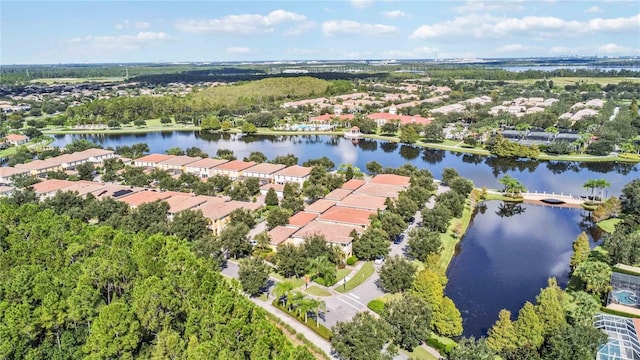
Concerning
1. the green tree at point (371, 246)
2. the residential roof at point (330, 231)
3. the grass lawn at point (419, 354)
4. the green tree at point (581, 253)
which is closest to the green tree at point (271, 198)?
the residential roof at point (330, 231)

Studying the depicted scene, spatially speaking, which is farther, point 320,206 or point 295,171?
point 295,171

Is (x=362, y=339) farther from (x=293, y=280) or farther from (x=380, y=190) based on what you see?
(x=380, y=190)

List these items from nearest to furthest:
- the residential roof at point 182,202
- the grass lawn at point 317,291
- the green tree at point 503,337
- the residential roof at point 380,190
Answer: the green tree at point 503,337, the grass lawn at point 317,291, the residential roof at point 182,202, the residential roof at point 380,190

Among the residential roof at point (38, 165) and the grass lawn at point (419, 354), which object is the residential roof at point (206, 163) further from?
the grass lawn at point (419, 354)

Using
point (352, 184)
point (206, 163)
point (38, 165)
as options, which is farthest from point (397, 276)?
point (38, 165)

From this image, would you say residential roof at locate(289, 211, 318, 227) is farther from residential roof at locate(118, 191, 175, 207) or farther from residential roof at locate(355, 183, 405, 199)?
residential roof at locate(118, 191, 175, 207)

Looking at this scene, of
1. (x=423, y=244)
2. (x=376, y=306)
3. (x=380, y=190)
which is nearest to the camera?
(x=376, y=306)
